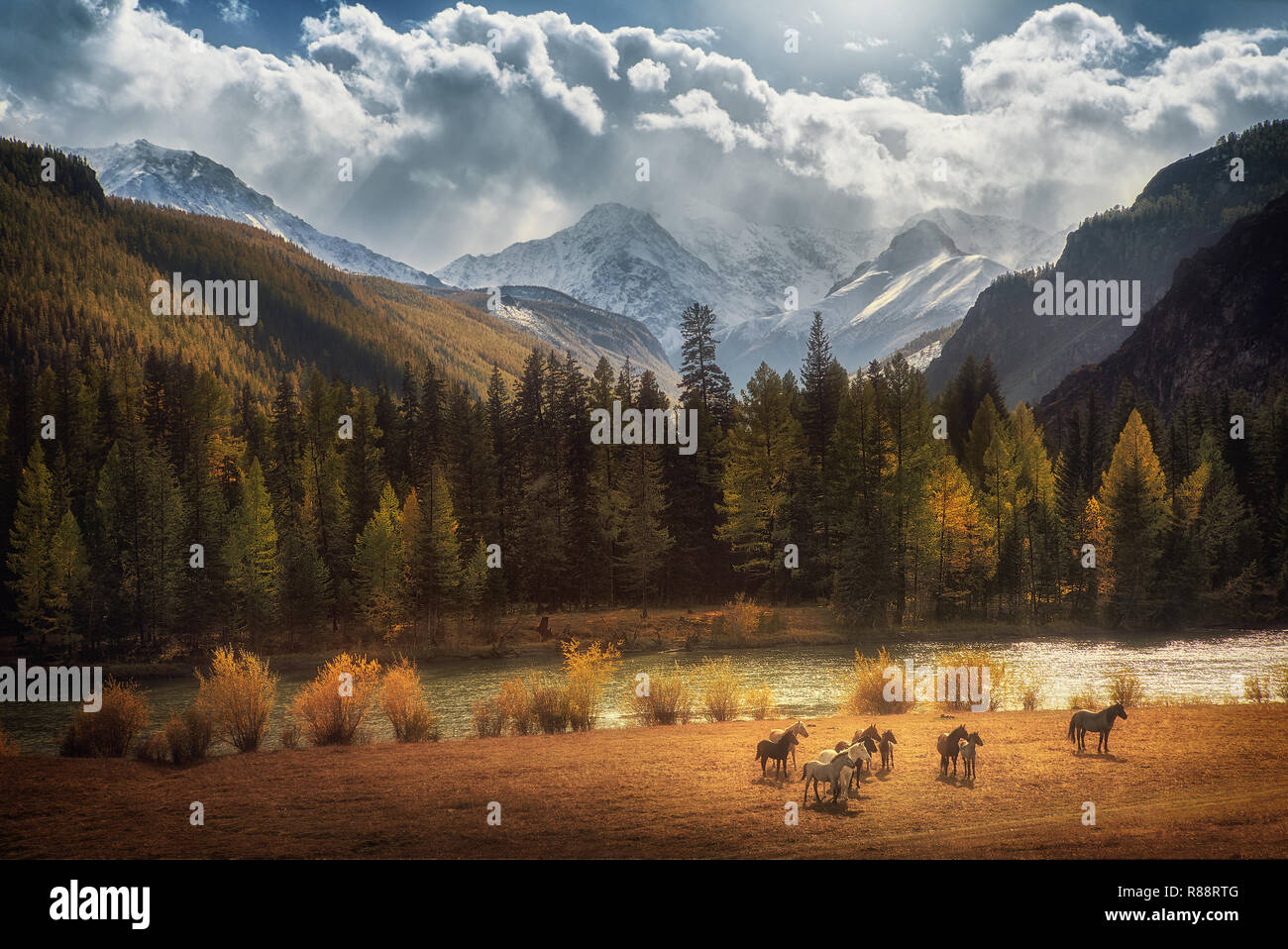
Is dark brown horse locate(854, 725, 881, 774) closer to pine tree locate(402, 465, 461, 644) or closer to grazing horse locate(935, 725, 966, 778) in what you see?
grazing horse locate(935, 725, 966, 778)

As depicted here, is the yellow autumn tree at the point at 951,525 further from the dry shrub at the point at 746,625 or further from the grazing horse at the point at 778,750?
the grazing horse at the point at 778,750

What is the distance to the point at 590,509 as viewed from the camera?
69688 mm

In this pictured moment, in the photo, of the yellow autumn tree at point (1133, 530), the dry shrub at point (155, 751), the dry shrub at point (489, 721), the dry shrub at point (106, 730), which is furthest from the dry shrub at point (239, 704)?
the yellow autumn tree at point (1133, 530)

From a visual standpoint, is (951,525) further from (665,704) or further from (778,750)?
(778,750)

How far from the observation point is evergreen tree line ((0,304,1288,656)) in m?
56.8

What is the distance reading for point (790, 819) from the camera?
15680 millimetres

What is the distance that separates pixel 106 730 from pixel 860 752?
2163cm

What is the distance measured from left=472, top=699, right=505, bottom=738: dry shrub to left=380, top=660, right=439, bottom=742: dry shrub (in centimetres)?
133

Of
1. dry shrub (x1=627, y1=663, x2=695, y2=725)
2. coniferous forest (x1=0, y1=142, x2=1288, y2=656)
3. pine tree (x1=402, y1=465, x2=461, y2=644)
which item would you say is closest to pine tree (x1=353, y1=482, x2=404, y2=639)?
coniferous forest (x1=0, y1=142, x2=1288, y2=656)

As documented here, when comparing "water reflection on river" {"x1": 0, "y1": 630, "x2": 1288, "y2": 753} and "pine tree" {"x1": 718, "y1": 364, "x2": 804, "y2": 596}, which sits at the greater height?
"pine tree" {"x1": 718, "y1": 364, "x2": 804, "y2": 596}

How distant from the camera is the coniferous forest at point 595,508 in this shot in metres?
56.8

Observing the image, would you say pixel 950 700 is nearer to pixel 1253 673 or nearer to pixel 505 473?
pixel 1253 673

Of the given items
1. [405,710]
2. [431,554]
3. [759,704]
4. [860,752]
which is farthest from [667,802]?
[431,554]
